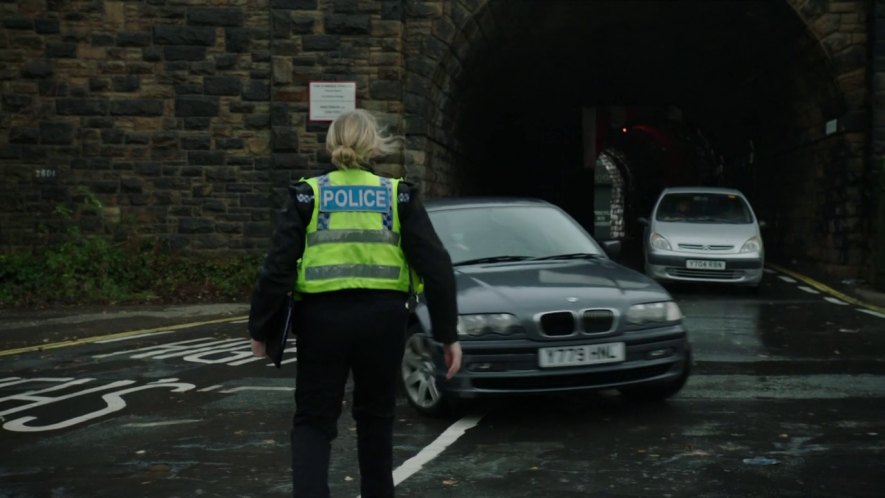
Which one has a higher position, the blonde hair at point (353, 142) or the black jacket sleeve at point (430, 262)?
the blonde hair at point (353, 142)

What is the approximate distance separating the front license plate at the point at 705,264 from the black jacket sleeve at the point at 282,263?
12666 millimetres

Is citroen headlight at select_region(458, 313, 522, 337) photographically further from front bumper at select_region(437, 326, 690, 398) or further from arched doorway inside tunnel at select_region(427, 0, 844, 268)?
arched doorway inside tunnel at select_region(427, 0, 844, 268)

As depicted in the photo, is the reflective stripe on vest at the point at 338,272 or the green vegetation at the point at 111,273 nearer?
the reflective stripe on vest at the point at 338,272

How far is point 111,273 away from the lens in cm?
1608

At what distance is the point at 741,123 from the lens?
92.5 ft

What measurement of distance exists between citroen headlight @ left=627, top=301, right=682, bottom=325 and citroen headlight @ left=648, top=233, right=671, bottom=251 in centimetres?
959

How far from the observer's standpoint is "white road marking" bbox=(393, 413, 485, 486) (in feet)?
18.1

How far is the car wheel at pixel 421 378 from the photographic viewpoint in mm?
6906

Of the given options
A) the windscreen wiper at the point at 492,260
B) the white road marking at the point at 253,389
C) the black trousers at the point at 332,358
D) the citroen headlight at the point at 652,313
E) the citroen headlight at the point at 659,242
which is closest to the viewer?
the black trousers at the point at 332,358

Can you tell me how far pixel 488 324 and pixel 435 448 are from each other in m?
0.92

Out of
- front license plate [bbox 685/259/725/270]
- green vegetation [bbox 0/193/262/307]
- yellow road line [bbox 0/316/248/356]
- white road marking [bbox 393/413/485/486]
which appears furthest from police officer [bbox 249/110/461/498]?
front license plate [bbox 685/259/725/270]

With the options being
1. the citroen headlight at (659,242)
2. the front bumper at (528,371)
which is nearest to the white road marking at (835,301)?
the citroen headlight at (659,242)

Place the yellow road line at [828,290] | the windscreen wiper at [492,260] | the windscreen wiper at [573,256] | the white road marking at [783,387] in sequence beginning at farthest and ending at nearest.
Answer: the yellow road line at [828,290] < the windscreen wiper at [573,256] < the windscreen wiper at [492,260] < the white road marking at [783,387]

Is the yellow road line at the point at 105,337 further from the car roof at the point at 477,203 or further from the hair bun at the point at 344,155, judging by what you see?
the hair bun at the point at 344,155
